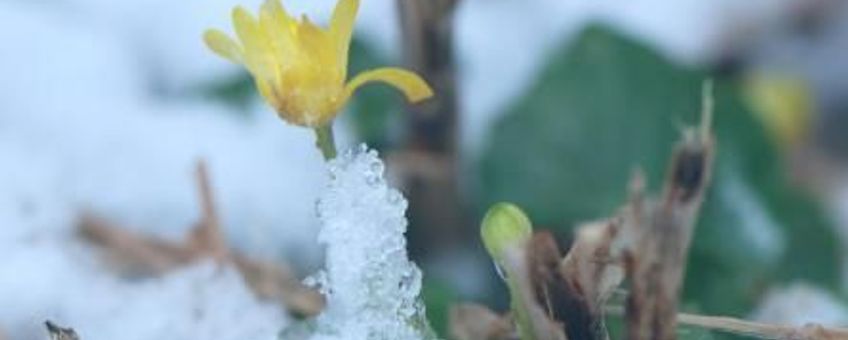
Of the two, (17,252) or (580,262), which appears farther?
(17,252)

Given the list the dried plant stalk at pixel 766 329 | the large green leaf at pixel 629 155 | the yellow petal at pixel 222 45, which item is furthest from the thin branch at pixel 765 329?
the large green leaf at pixel 629 155

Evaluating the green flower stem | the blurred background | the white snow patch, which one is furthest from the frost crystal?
the white snow patch

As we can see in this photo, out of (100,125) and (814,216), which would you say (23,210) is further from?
(814,216)

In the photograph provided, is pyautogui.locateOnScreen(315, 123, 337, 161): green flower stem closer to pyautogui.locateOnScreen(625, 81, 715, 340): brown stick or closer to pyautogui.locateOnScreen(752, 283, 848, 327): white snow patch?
pyautogui.locateOnScreen(625, 81, 715, 340): brown stick

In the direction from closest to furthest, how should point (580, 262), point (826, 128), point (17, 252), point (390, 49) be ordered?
point (580, 262), point (17, 252), point (390, 49), point (826, 128)

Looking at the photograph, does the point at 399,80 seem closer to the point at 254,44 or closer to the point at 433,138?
the point at 254,44

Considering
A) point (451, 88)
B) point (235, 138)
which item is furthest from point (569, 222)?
point (235, 138)

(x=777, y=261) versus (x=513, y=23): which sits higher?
(x=513, y=23)

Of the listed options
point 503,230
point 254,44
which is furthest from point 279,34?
point 503,230
